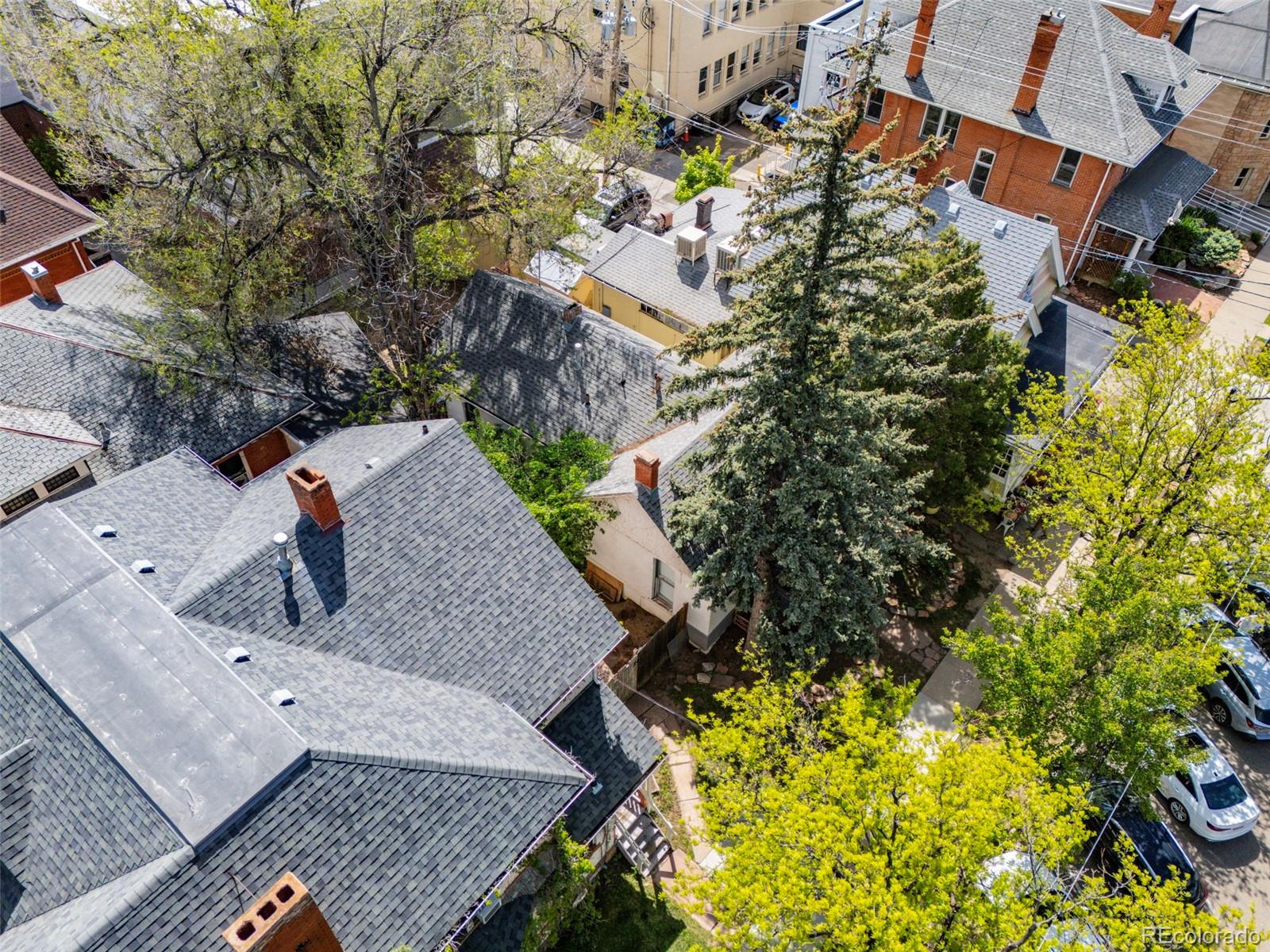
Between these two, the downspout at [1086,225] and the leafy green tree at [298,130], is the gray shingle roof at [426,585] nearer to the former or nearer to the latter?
the leafy green tree at [298,130]

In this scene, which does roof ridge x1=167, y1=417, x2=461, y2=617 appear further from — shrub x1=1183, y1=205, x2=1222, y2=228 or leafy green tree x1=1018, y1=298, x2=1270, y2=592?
shrub x1=1183, y1=205, x2=1222, y2=228

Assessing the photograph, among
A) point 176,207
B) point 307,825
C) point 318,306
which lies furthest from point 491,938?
point 318,306

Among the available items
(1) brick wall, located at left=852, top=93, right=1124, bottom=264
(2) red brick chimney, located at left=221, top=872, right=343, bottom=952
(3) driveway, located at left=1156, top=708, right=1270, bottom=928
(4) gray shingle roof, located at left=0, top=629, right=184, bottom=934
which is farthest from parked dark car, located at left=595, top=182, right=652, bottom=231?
A: (2) red brick chimney, located at left=221, top=872, right=343, bottom=952

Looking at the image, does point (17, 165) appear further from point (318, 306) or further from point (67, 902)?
point (67, 902)

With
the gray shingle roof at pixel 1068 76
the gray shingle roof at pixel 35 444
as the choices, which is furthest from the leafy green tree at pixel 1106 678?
the gray shingle roof at pixel 35 444

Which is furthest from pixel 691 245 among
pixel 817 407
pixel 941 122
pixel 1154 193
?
pixel 1154 193

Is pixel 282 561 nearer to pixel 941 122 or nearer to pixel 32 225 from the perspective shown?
pixel 32 225
